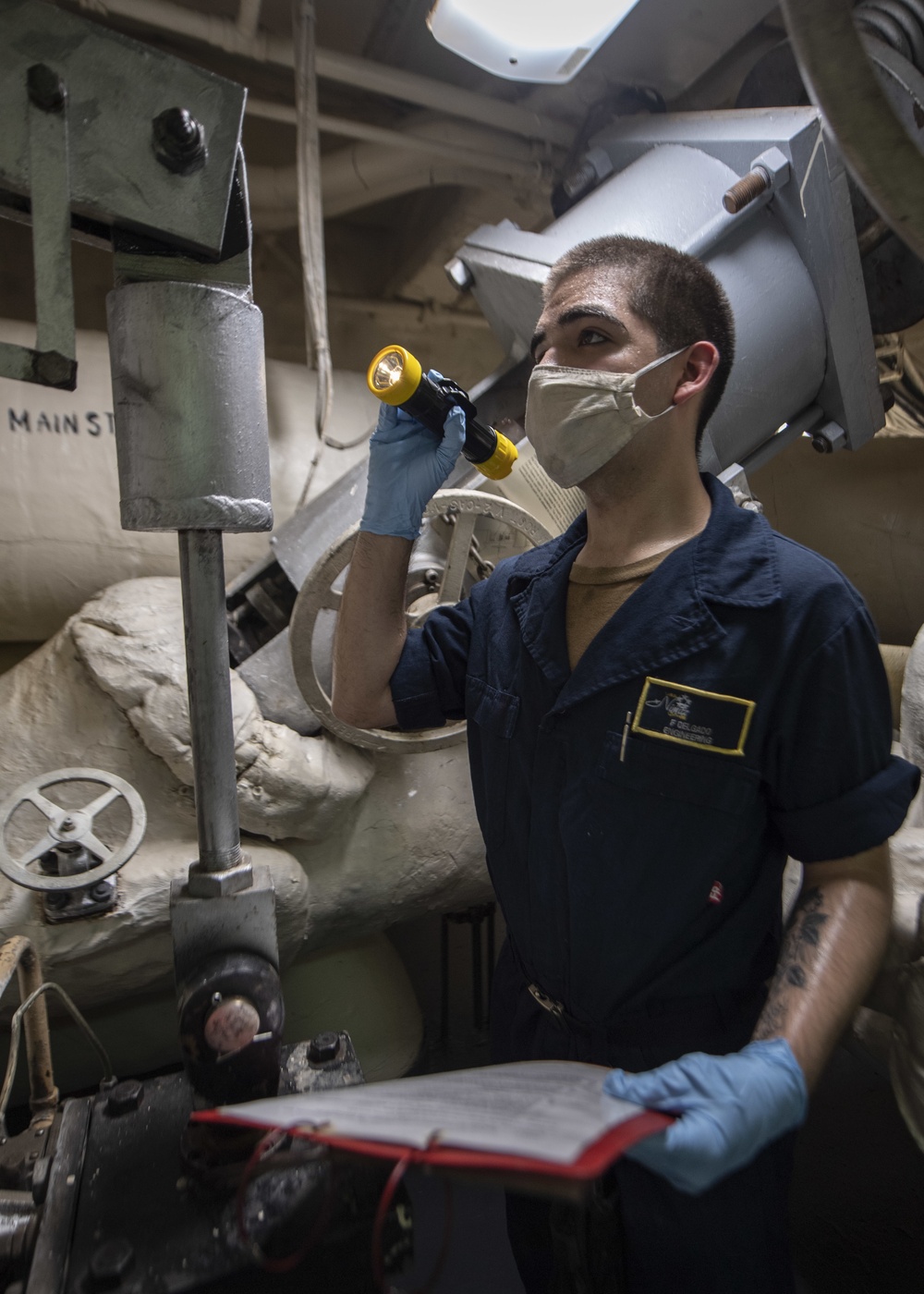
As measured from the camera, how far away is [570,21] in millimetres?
1575

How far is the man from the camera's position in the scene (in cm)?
82

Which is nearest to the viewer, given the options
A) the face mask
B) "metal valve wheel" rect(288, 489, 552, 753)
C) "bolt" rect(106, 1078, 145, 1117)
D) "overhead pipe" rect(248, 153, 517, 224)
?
"bolt" rect(106, 1078, 145, 1117)

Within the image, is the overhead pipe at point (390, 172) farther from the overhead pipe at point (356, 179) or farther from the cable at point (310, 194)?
the cable at point (310, 194)

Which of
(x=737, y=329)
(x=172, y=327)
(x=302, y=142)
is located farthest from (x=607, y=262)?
(x=302, y=142)

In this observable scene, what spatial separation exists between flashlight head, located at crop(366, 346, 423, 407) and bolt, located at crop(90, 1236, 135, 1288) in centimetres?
92

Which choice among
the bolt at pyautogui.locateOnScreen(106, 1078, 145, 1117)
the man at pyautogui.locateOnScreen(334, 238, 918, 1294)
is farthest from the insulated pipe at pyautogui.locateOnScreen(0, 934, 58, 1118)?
the man at pyautogui.locateOnScreen(334, 238, 918, 1294)

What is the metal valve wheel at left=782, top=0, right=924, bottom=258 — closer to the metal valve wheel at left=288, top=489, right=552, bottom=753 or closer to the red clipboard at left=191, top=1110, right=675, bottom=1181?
the red clipboard at left=191, top=1110, right=675, bottom=1181

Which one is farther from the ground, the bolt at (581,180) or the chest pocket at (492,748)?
the bolt at (581,180)

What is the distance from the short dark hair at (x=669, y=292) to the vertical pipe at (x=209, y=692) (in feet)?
2.00

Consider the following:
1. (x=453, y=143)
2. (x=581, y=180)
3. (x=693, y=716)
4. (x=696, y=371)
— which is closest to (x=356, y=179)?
(x=453, y=143)

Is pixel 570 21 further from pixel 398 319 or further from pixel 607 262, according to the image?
pixel 398 319

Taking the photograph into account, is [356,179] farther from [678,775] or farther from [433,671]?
[678,775]

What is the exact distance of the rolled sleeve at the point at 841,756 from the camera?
2.67 ft

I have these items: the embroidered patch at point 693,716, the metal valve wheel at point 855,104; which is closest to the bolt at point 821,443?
the embroidered patch at point 693,716
